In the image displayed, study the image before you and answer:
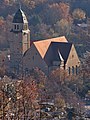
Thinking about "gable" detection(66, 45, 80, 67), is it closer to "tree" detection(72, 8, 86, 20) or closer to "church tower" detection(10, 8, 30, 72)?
"church tower" detection(10, 8, 30, 72)

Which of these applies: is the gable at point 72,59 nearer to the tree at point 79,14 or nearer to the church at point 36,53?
the church at point 36,53

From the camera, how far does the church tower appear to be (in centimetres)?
2628

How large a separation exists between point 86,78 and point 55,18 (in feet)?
53.4

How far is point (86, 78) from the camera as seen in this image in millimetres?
22938

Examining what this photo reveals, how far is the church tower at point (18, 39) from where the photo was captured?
26281 millimetres

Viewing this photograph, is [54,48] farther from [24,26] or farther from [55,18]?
[55,18]

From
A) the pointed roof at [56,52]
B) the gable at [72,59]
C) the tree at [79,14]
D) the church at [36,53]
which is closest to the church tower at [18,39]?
the church at [36,53]

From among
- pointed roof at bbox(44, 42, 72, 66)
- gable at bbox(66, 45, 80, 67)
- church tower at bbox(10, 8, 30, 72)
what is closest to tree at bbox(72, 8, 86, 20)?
gable at bbox(66, 45, 80, 67)

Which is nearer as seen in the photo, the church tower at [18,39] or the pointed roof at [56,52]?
the pointed roof at [56,52]

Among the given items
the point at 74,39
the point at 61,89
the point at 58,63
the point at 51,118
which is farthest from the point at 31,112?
the point at 74,39

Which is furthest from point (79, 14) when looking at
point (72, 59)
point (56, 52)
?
point (56, 52)

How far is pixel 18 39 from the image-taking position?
26.7 meters

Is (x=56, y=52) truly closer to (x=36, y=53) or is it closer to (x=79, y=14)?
(x=36, y=53)

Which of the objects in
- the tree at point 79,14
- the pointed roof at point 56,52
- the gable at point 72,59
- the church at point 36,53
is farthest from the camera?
the tree at point 79,14
